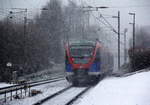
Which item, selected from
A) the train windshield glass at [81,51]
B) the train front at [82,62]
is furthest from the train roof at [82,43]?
the train windshield glass at [81,51]

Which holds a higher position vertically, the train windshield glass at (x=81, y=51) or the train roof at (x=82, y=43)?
the train roof at (x=82, y=43)

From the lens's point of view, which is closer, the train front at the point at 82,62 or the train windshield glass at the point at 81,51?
the train front at the point at 82,62

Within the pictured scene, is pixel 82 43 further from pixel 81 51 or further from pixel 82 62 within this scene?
pixel 82 62

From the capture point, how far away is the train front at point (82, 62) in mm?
22078

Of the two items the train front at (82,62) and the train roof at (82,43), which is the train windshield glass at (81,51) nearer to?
the train front at (82,62)

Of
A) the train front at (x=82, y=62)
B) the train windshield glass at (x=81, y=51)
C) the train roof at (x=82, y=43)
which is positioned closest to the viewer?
the train front at (x=82, y=62)

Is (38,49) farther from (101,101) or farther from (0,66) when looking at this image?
(101,101)

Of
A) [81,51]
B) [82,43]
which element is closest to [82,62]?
[81,51]

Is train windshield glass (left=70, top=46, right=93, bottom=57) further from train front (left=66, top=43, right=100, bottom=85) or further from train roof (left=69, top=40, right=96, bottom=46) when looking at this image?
train roof (left=69, top=40, right=96, bottom=46)

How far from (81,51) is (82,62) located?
84cm

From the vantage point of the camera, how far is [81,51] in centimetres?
2233

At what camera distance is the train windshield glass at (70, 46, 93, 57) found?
2219 cm

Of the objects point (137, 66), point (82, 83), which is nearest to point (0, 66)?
point (82, 83)

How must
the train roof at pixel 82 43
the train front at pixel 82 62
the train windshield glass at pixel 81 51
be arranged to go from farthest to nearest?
1. the train roof at pixel 82 43
2. the train windshield glass at pixel 81 51
3. the train front at pixel 82 62
